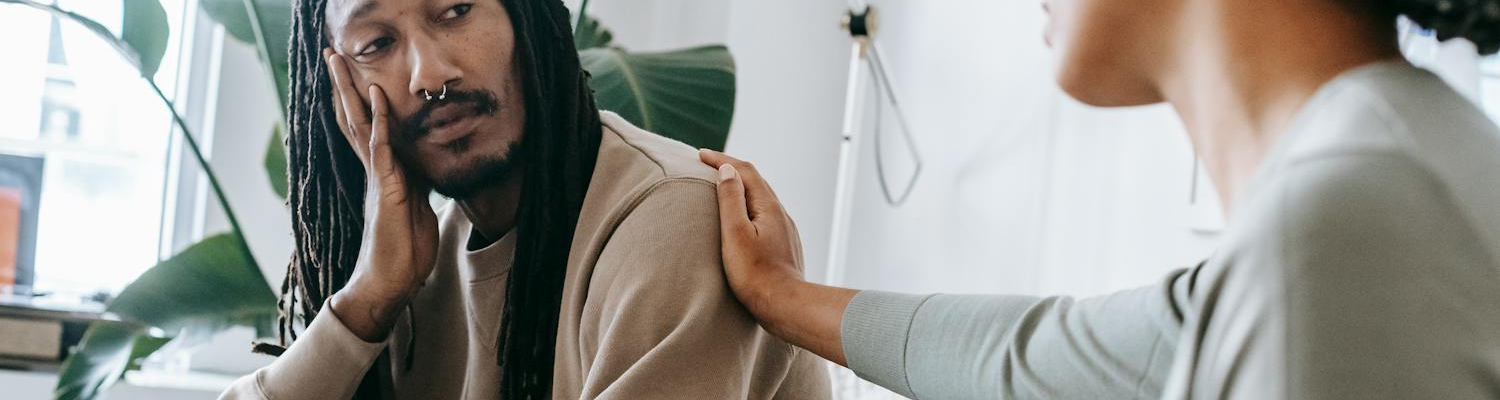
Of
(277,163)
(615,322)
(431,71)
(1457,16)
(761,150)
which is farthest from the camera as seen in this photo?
(761,150)

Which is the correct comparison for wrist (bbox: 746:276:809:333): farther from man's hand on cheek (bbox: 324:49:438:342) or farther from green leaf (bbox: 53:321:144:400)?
green leaf (bbox: 53:321:144:400)

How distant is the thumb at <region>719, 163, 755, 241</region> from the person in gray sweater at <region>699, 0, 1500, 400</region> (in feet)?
0.52

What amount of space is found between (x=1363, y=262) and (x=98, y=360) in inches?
64.1

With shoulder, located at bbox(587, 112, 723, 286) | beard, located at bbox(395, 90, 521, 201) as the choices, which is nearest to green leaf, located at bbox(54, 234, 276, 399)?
beard, located at bbox(395, 90, 521, 201)

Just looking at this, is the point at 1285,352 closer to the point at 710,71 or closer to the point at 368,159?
the point at 368,159

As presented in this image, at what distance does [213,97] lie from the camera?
2439mm

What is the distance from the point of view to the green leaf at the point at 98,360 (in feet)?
5.22

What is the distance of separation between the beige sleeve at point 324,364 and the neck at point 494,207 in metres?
0.14

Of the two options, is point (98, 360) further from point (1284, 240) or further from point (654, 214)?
point (1284, 240)

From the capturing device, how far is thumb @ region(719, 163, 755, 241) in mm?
967

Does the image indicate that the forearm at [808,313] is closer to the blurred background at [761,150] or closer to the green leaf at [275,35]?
the green leaf at [275,35]

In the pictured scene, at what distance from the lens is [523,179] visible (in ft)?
3.36

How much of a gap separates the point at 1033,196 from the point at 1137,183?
0.29 meters

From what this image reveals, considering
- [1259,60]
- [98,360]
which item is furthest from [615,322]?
[98,360]
